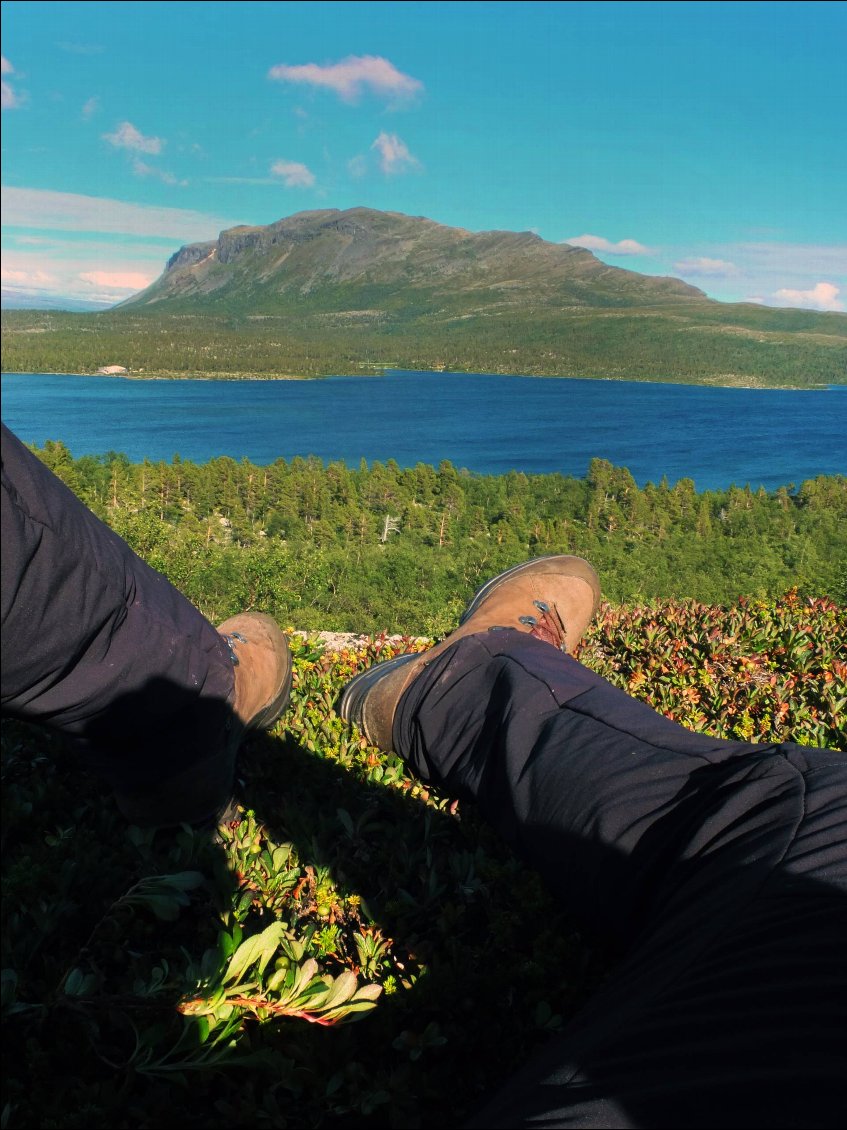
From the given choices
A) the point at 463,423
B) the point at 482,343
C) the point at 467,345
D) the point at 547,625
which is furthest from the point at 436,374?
the point at 547,625

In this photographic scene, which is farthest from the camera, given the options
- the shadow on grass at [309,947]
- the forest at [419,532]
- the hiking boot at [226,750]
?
the forest at [419,532]

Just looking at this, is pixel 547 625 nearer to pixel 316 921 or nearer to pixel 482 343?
pixel 316 921

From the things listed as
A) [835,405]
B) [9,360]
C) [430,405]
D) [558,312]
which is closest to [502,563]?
[835,405]

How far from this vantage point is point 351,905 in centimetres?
174

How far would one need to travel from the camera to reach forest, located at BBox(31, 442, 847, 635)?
19125 mm

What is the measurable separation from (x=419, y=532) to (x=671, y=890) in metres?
29.8

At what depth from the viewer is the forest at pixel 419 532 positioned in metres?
19.1

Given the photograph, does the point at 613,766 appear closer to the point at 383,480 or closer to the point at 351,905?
the point at 351,905

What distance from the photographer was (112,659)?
170cm

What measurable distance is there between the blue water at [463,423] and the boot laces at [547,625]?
1002cm

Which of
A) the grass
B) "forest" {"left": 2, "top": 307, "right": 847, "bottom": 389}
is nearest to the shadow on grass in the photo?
the grass

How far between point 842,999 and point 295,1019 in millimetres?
807

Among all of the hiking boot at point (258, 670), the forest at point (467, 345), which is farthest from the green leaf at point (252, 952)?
the forest at point (467, 345)

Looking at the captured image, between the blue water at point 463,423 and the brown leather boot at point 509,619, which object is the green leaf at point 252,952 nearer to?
the brown leather boot at point 509,619
